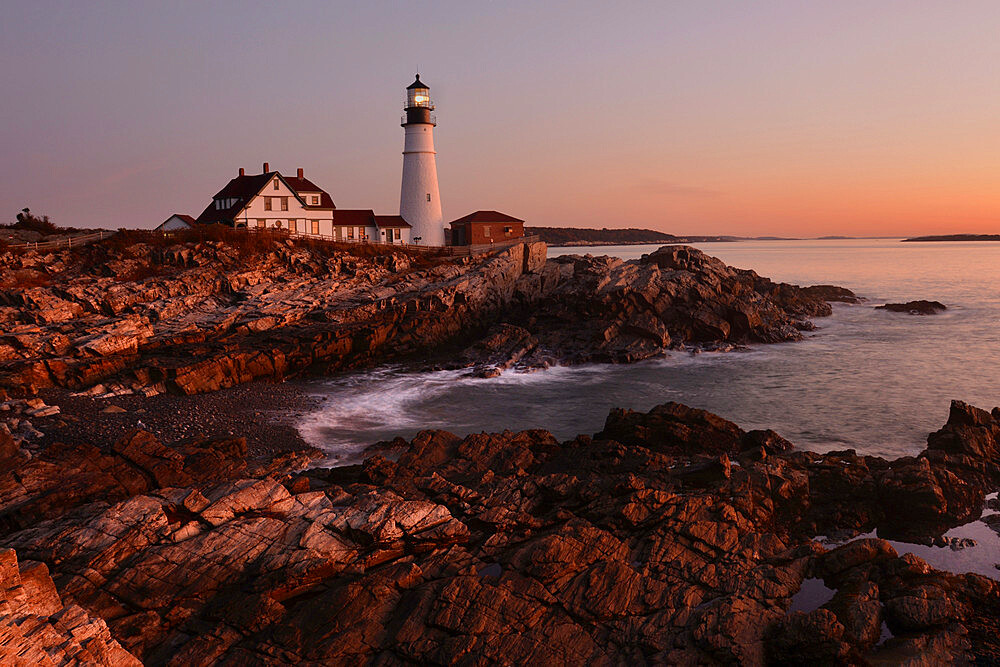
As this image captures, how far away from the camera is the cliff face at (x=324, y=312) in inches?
1045

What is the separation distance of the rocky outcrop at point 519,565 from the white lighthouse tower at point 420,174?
130ft

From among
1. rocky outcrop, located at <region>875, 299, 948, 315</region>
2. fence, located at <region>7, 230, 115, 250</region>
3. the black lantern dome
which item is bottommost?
rocky outcrop, located at <region>875, 299, 948, 315</region>

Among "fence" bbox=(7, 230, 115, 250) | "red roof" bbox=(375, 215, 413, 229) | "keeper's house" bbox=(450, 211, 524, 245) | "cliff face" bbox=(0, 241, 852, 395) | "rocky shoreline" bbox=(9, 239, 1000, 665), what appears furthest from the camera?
"keeper's house" bbox=(450, 211, 524, 245)

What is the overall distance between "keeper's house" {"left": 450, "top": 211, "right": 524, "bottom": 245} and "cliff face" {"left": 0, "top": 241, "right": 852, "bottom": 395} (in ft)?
25.5

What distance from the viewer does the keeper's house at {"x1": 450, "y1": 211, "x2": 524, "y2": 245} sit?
53.7 meters

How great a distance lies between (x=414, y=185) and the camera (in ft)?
172

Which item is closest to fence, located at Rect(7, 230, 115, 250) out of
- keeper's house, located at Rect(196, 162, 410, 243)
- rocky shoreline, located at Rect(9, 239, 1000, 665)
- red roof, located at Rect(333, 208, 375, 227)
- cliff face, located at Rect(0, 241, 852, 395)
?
cliff face, located at Rect(0, 241, 852, 395)

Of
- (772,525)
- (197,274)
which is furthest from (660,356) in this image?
(197,274)

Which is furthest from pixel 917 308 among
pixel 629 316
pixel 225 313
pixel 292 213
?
pixel 225 313

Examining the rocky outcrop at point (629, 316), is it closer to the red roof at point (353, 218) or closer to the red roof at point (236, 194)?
the red roof at point (353, 218)

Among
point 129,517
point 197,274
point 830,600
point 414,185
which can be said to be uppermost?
point 414,185

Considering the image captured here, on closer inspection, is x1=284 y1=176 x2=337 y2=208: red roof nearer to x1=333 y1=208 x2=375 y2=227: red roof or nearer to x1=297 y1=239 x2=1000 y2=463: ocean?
x1=333 y1=208 x2=375 y2=227: red roof

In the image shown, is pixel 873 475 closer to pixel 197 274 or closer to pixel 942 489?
pixel 942 489

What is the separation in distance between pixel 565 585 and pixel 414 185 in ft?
151
